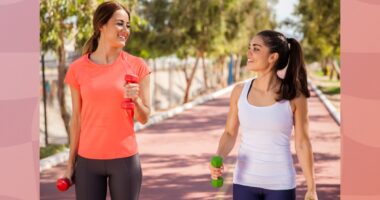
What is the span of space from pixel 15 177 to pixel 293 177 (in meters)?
1.82

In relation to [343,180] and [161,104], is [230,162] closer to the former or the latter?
[343,180]

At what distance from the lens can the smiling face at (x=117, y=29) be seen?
12.9 feet

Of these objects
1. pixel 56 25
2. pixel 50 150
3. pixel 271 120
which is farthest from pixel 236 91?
pixel 50 150

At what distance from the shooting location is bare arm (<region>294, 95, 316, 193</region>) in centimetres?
386

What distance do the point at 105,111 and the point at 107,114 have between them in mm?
21

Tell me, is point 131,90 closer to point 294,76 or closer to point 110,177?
point 110,177

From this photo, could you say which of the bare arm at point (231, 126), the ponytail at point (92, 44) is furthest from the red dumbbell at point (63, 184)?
the bare arm at point (231, 126)

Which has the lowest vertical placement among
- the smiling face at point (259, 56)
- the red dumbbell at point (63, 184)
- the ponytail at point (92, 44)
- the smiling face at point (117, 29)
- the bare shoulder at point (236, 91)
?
the red dumbbell at point (63, 184)

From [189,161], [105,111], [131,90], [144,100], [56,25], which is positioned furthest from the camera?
[56,25]

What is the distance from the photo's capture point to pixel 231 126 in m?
4.11

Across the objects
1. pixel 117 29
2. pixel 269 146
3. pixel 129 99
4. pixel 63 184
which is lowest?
pixel 63 184

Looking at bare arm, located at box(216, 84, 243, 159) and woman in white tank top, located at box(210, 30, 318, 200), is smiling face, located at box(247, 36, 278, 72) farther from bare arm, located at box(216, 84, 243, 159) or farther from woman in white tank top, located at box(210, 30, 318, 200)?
bare arm, located at box(216, 84, 243, 159)

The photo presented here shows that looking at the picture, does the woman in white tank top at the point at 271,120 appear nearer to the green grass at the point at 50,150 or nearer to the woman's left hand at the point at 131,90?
the woman's left hand at the point at 131,90

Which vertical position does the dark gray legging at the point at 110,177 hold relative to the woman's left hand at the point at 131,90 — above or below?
below
